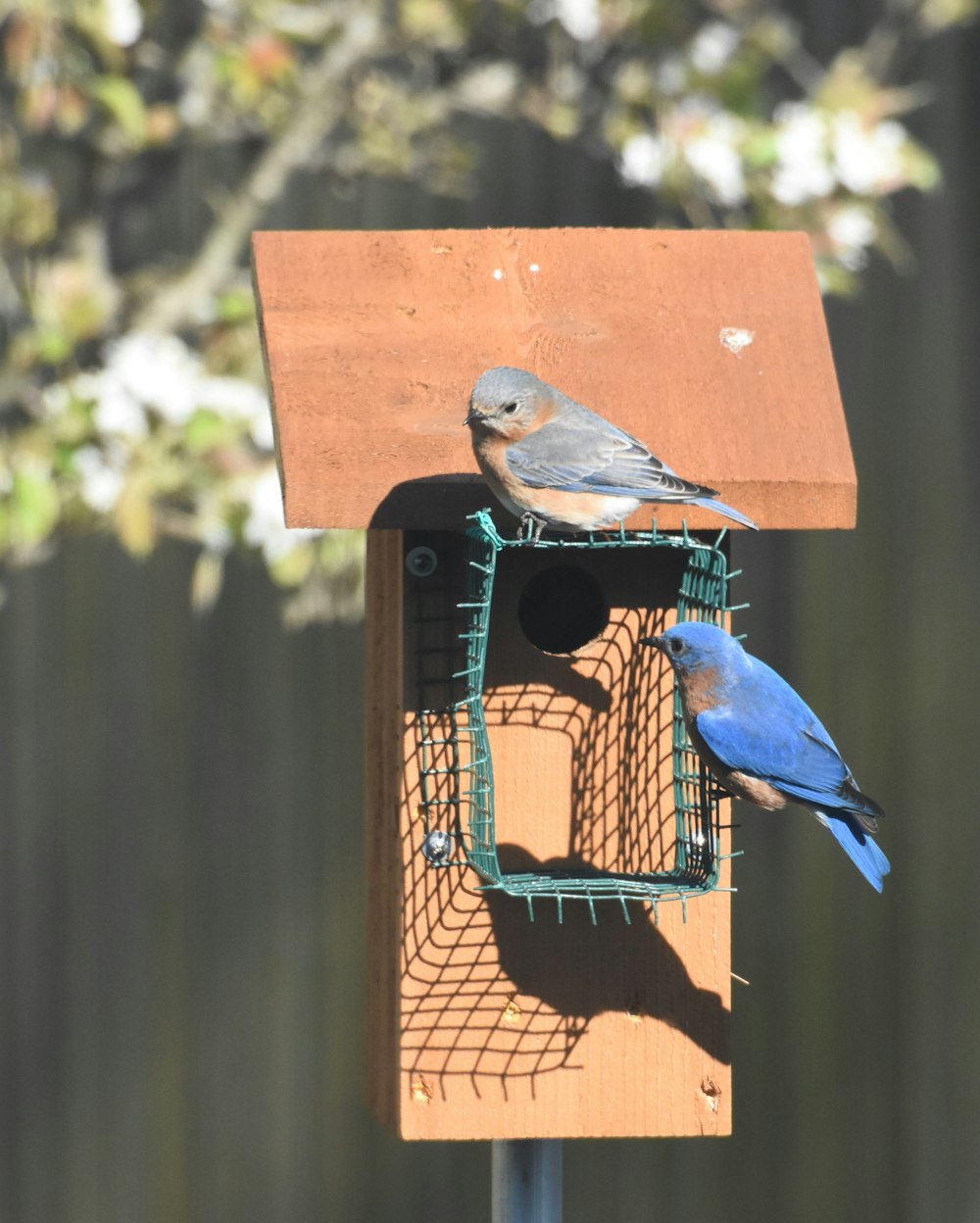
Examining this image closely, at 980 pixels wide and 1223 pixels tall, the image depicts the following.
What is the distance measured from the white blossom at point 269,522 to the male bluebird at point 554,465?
118cm

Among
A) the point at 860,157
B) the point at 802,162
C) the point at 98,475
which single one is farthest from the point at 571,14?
the point at 98,475

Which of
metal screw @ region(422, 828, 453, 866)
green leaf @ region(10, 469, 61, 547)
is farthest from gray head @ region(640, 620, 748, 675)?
green leaf @ region(10, 469, 61, 547)

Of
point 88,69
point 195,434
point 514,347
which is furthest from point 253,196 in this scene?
point 514,347

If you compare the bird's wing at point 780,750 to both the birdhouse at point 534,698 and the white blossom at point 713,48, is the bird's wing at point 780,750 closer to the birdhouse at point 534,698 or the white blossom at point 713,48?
the birdhouse at point 534,698

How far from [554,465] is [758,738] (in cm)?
50

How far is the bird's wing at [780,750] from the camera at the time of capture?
2.56m

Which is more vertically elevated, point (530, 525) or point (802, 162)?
point (802, 162)

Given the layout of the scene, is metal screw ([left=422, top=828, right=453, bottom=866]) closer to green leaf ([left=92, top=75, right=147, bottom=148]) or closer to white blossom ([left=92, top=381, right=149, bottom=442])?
white blossom ([left=92, top=381, right=149, bottom=442])

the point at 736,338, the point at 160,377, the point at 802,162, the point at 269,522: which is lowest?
the point at 269,522

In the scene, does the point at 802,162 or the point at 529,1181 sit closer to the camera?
the point at 529,1181

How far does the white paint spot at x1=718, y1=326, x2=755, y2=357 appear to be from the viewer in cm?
289

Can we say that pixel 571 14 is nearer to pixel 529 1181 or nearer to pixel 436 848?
pixel 436 848

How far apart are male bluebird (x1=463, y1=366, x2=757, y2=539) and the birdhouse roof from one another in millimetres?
106

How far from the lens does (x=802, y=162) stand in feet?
13.4
